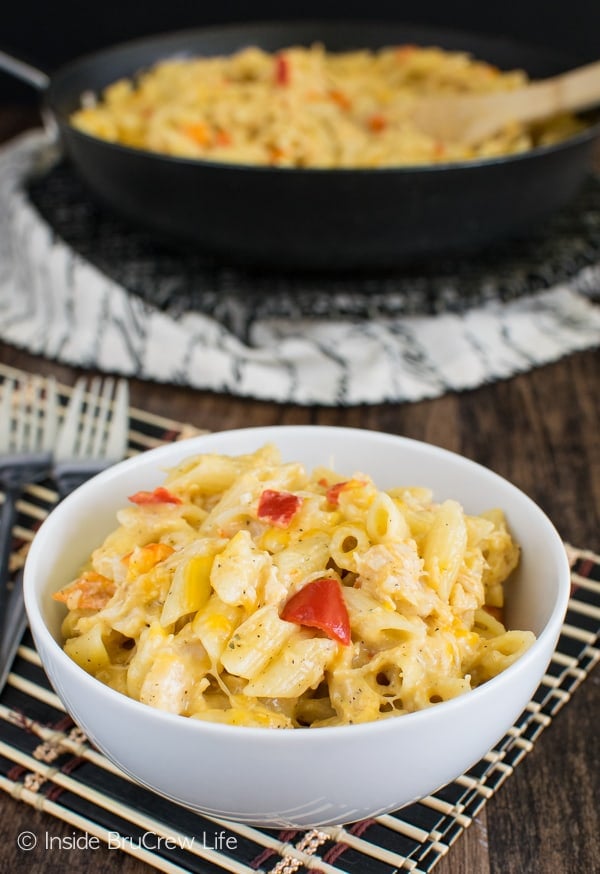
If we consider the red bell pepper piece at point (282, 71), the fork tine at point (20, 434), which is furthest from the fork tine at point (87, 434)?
the red bell pepper piece at point (282, 71)

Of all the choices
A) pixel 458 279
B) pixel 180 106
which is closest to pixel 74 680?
pixel 458 279

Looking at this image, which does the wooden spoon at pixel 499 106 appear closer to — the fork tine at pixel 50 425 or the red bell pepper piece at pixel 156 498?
the fork tine at pixel 50 425

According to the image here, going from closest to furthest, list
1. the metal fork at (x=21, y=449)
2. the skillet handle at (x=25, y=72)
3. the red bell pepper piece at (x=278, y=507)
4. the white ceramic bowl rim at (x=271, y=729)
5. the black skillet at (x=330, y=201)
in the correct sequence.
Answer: the white ceramic bowl rim at (x=271, y=729) → the red bell pepper piece at (x=278, y=507) → the metal fork at (x=21, y=449) → the black skillet at (x=330, y=201) → the skillet handle at (x=25, y=72)

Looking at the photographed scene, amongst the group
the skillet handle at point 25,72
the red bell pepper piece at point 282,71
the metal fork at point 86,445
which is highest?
the red bell pepper piece at point 282,71

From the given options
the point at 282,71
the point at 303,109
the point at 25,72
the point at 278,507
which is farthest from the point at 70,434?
the point at 282,71

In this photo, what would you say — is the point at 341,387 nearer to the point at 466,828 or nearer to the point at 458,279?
the point at 458,279

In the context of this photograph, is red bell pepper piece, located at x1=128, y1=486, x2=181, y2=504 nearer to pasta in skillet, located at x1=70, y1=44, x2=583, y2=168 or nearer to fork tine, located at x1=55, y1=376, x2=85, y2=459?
fork tine, located at x1=55, y1=376, x2=85, y2=459

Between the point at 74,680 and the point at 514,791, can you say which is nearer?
the point at 74,680
